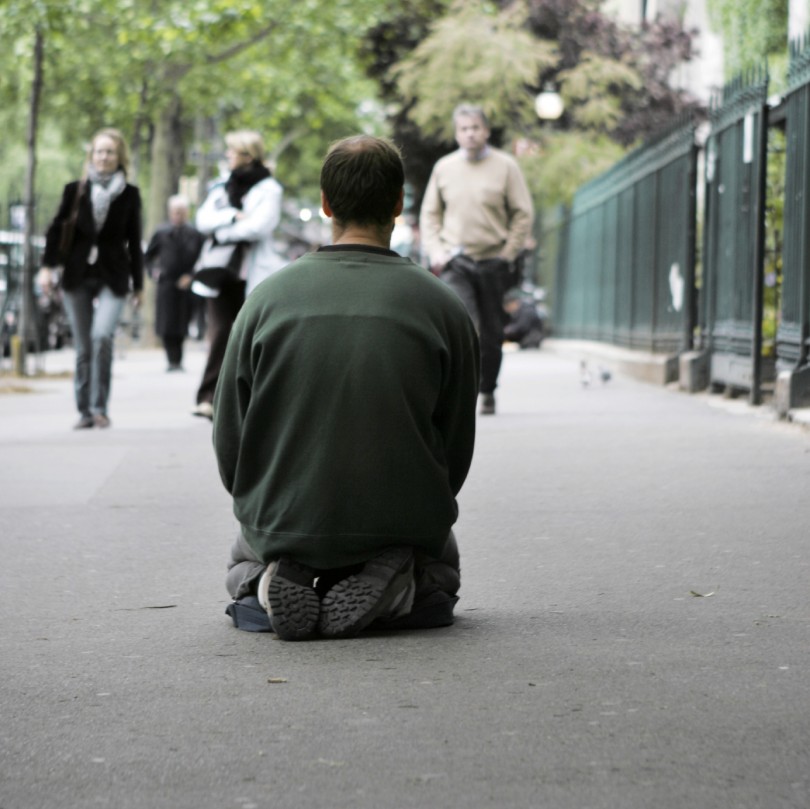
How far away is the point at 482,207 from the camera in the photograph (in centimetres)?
1278

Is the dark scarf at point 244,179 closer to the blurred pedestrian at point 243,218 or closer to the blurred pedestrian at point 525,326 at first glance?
the blurred pedestrian at point 243,218

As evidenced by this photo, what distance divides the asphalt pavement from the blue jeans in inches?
128

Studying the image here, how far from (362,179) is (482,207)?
303 inches

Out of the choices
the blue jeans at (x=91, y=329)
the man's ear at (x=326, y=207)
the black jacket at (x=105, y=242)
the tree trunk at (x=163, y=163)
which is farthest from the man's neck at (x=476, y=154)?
the tree trunk at (x=163, y=163)

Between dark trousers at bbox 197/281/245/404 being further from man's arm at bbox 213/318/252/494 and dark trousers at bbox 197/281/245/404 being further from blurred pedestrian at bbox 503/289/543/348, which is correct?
blurred pedestrian at bbox 503/289/543/348

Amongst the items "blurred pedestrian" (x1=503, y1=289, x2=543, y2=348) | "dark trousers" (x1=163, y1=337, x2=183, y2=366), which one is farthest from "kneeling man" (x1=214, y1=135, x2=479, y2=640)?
"blurred pedestrian" (x1=503, y1=289, x2=543, y2=348)

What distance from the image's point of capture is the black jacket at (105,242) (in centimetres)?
1236

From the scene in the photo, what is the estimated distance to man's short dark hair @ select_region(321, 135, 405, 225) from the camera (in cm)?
512

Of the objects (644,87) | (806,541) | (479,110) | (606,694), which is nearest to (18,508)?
(806,541)

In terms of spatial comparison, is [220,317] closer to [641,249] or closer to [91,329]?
[91,329]

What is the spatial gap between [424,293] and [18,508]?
3.69m

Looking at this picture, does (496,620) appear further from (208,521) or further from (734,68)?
(734,68)

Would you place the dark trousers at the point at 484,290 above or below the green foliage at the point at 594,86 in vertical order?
below

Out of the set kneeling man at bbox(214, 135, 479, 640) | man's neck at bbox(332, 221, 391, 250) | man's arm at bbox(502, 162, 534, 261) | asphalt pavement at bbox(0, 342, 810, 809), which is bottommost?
asphalt pavement at bbox(0, 342, 810, 809)
